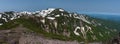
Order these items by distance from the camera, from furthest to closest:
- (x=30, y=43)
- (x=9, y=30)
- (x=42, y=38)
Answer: (x=9, y=30) → (x=42, y=38) → (x=30, y=43)

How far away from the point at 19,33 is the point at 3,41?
24.2 feet

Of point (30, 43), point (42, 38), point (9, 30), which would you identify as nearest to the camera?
point (30, 43)

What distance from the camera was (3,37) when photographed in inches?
4811

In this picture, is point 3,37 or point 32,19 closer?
point 3,37

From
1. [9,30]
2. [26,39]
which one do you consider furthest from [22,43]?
[9,30]

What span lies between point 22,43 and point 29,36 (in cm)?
346

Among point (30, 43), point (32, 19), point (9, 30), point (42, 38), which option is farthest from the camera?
point (32, 19)

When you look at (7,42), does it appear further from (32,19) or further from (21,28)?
(32,19)

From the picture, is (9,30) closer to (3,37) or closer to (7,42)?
(3,37)

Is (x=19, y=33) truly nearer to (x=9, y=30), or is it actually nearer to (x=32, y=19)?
(x=9, y=30)

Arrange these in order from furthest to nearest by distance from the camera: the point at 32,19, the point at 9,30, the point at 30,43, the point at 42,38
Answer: the point at 32,19 → the point at 9,30 → the point at 42,38 → the point at 30,43

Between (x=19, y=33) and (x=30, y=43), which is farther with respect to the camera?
(x=19, y=33)

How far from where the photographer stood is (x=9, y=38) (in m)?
119

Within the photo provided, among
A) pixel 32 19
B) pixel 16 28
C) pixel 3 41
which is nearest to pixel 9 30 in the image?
pixel 16 28
